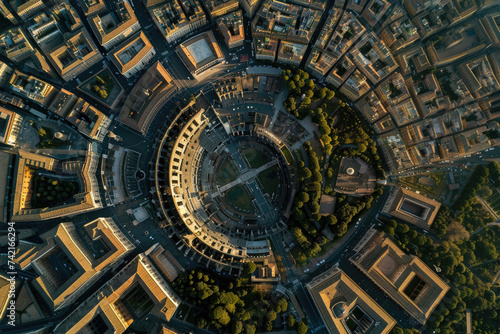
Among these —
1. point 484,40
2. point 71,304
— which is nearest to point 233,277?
point 71,304

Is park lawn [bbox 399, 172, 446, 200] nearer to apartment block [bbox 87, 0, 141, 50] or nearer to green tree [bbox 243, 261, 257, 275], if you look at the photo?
green tree [bbox 243, 261, 257, 275]

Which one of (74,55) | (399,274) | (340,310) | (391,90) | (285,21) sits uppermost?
(74,55)

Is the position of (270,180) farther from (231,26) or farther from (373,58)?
(373,58)

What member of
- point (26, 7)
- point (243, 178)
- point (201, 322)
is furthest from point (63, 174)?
point (201, 322)

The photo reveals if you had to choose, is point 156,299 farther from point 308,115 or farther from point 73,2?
point 73,2

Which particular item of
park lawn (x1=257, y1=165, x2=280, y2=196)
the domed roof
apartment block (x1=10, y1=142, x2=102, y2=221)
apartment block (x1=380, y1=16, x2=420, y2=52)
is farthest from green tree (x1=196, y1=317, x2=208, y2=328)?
apartment block (x1=380, y1=16, x2=420, y2=52)

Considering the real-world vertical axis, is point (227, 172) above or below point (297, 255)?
above

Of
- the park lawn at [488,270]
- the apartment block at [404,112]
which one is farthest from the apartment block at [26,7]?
the park lawn at [488,270]
